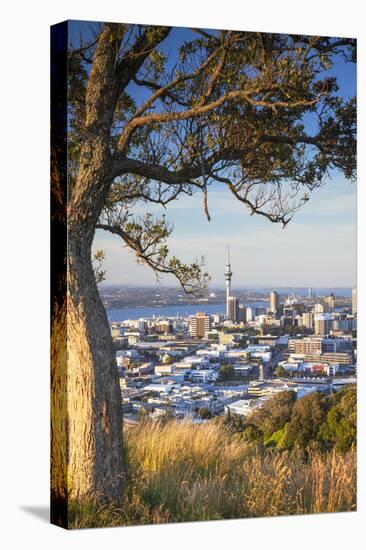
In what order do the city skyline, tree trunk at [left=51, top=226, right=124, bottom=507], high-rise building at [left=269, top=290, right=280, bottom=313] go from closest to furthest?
tree trunk at [left=51, top=226, right=124, bottom=507]
the city skyline
high-rise building at [left=269, top=290, right=280, bottom=313]

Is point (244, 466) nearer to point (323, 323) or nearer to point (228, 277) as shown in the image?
point (323, 323)

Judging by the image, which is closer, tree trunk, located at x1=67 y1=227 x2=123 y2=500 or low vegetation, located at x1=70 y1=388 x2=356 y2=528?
tree trunk, located at x1=67 y1=227 x2=123 y2=500

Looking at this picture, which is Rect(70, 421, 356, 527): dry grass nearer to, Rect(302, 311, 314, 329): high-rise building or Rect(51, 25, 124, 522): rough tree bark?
Rect(51, 25, 124, 522): rough tree bark

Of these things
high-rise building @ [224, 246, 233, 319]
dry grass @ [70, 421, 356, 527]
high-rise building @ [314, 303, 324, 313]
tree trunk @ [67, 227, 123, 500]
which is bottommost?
dry grass @ [70, 421, 356, 527]

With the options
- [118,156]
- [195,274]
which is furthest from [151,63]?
[195,274]

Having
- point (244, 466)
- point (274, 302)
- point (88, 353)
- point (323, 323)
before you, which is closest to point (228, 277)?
point (274, 302)

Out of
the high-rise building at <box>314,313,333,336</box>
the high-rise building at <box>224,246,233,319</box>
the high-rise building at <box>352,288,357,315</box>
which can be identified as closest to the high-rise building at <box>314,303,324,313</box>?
the high-rise building at <box>314,313,333,336</box>
